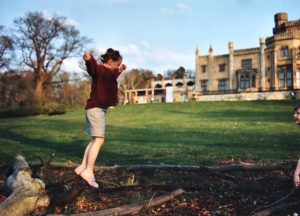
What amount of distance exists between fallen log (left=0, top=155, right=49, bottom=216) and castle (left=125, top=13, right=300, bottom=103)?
5093 cm

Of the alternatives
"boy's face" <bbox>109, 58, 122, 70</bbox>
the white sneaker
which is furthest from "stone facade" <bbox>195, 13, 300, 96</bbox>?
the white sneaker

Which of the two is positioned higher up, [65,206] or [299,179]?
[299,179]

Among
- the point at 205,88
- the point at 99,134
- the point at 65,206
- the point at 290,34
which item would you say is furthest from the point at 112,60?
the point at 205,88

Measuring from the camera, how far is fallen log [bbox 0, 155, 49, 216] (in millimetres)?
4500

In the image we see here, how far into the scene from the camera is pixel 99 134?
5.23 metres

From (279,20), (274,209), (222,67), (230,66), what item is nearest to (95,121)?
(274,209)

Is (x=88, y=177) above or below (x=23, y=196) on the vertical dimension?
above

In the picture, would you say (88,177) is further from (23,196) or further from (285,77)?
(285,77)

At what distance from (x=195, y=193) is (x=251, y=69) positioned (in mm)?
→ 64940

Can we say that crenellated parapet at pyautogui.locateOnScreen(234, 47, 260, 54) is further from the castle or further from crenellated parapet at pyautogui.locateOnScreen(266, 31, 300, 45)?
crenellated parapet at pyautogui.locateOnScreen(266, 31, 300, 45)

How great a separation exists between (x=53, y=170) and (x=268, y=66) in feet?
208

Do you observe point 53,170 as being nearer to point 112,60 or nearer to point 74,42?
point 112,60

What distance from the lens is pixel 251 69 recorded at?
67.8m

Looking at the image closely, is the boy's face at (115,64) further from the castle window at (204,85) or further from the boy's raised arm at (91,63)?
the castle window at (204,85)
